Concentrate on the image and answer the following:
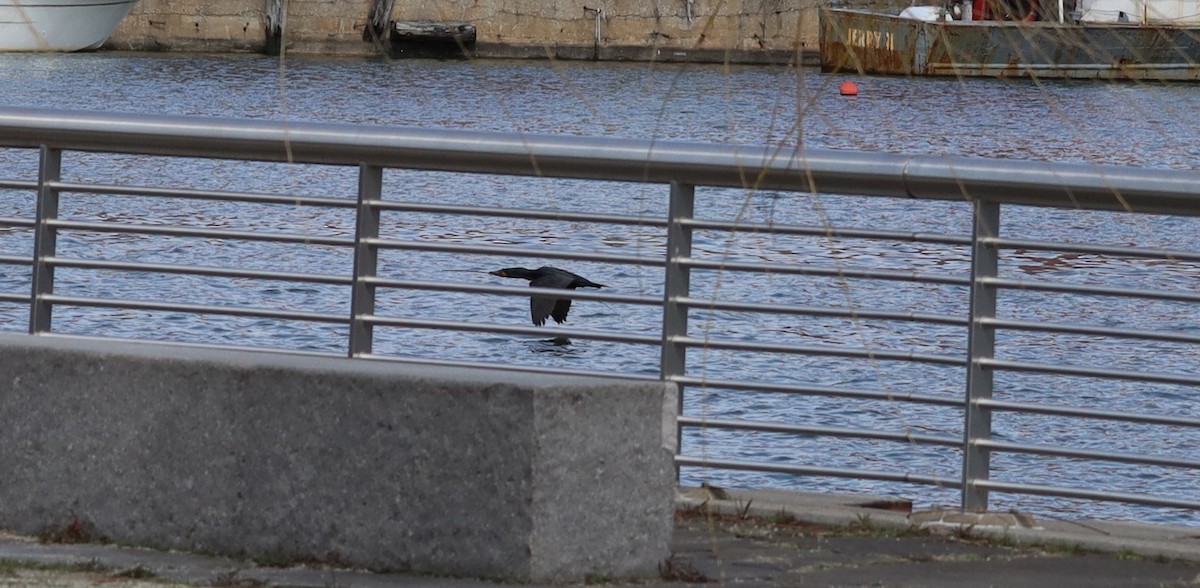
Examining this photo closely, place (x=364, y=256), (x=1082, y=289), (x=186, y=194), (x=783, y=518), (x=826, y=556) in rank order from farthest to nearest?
(x=186, y=194)
(x=364, y=256)
(x=1082, y=289)
(x=783, y=518)
(x=826, y=556)

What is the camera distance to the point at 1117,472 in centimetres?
1105

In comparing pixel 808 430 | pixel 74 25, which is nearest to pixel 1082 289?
pixel 808 430

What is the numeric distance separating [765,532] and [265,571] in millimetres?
1309

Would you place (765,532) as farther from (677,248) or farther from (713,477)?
(713,477)

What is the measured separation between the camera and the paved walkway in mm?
3742

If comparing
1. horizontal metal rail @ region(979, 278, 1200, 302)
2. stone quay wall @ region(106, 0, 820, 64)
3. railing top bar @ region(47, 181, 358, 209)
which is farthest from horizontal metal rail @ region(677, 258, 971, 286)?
stone quay wall @ region(106, 0, 820, 64)

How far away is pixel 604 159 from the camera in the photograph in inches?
192

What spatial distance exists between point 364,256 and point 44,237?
1011mm

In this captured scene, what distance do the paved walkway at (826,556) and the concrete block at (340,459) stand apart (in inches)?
2.8

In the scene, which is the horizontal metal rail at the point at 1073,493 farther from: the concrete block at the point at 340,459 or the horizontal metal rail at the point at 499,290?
the concrete block at the point at 340,459

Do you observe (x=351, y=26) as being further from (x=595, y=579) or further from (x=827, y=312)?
(x=595, y=579)

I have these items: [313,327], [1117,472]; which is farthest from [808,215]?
[1117,472]

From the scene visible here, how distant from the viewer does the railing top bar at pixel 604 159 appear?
4.53 metres

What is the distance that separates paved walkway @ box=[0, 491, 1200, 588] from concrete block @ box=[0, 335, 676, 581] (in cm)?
7
